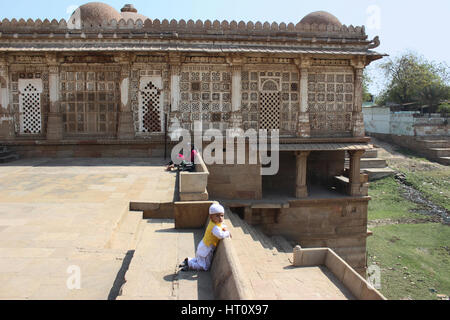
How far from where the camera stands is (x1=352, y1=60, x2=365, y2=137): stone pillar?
14.4 meters

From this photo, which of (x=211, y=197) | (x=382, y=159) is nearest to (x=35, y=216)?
(x=211, y=197)

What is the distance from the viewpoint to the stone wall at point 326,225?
12266 millimetres

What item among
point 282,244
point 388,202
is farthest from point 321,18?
point 282,244

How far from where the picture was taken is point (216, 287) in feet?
13.6

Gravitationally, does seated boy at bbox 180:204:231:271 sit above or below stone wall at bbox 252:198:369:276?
above

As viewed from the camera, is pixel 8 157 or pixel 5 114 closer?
pixel 8 157

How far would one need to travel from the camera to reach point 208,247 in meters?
4.76

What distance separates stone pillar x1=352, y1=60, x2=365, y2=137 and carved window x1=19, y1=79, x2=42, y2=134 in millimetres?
11448

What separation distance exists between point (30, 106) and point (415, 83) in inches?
1267

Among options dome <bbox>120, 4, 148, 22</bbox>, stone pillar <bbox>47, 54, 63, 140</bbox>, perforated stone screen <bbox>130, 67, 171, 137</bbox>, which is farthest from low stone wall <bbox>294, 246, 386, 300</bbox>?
dome <bbox>120, 4, 148, 22</bbox>

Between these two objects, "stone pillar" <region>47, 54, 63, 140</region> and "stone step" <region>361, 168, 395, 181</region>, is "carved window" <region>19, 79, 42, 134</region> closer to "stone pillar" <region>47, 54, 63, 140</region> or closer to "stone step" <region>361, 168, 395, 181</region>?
"stone pillar" <region>47, 54, 63, 140</region>

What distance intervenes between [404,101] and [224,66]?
92.1ft

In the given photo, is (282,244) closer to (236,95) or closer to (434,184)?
(236,95)

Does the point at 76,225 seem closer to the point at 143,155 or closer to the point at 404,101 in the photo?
the point at 143,155
